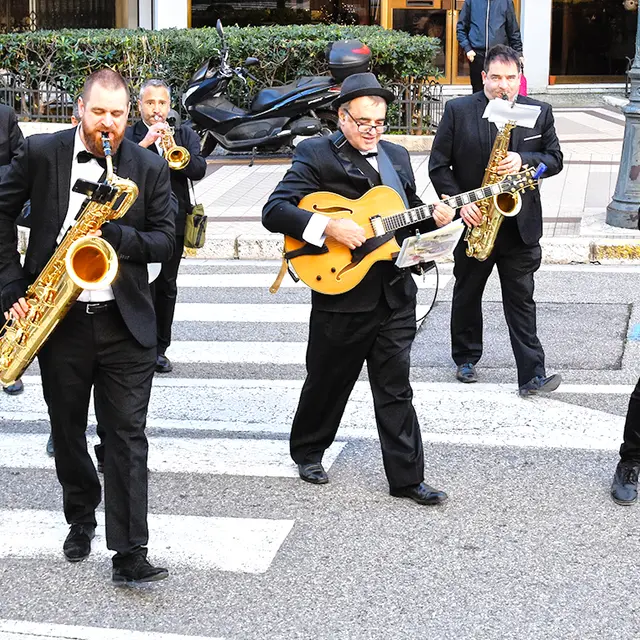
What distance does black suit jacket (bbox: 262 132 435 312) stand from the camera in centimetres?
578

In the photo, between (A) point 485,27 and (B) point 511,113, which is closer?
(B) point 511,113

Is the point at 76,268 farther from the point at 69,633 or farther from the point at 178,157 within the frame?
the point at 178,157

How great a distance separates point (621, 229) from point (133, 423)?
7.55 meters

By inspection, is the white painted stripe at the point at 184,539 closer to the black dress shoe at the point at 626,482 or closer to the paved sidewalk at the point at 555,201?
the black dress shoe at the point at 626,482

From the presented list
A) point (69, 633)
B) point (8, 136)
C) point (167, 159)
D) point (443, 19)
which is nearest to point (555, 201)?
point (167, 159)

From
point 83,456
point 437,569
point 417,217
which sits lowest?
point 437,569

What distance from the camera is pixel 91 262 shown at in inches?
186

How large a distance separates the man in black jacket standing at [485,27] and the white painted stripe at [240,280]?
18.7 feet

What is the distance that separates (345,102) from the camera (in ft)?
18.6

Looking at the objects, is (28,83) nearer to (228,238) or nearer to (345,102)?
(228,238)

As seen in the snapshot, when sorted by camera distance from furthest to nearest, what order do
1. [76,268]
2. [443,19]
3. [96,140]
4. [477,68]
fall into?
[443,19] < [477,68] < [96,140] < [76,268]

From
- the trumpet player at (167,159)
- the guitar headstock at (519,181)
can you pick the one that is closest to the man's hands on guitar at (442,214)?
the guitar headstock at (519,181)

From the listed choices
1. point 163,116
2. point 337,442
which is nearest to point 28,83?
point 163,116

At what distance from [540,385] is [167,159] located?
2635mm
